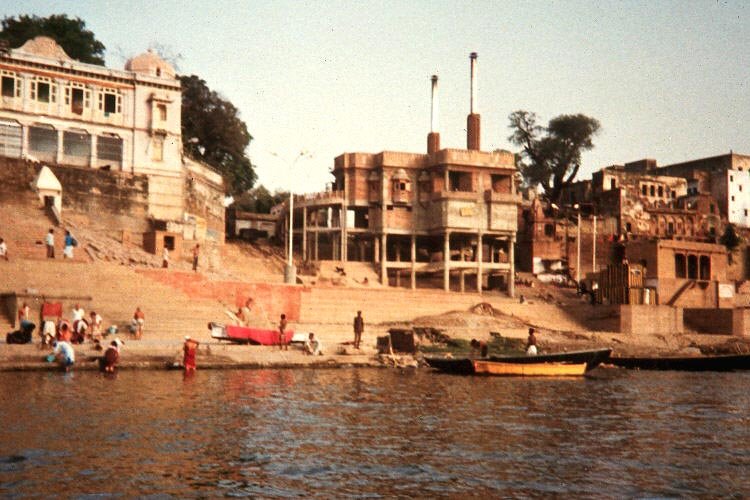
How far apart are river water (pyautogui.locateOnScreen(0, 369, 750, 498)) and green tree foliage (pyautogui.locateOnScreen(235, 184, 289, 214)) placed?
220ft

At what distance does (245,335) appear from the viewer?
39312 mm

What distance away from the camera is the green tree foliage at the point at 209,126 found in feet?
260

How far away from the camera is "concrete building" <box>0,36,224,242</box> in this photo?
57.1 m

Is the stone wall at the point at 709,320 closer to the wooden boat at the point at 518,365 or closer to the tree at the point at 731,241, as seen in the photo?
the tree at the point at 731,241

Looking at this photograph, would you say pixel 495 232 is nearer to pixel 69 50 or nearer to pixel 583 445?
pixel 69 50

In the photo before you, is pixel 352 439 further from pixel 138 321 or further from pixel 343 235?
pixel 343 235

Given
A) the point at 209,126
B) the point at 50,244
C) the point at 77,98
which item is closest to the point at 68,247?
the point at 50,244

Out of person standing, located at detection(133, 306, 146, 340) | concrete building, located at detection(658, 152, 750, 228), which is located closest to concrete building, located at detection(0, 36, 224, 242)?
person standing, located at detection(133, 306, 146, 340)

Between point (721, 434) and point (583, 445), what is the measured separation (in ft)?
14.9

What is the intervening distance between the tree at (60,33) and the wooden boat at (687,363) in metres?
52.5

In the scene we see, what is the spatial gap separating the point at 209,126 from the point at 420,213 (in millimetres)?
20042

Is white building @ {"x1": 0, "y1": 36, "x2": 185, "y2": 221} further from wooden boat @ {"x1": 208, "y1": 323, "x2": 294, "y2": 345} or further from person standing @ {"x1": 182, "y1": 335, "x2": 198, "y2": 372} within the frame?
person standing @ {"x1": 182, "y1": 335, "x2": 198, "y2": 372}

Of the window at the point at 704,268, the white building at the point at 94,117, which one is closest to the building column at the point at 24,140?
A: the white building at the point at 94,117

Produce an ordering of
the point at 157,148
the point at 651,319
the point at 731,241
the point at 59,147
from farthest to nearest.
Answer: the point at 731,241
the point at 651,319
the point at 157,148
the point at 59,147
